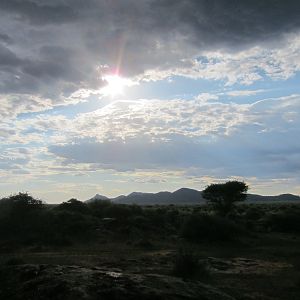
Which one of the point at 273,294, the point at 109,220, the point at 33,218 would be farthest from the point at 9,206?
the point at 273,294

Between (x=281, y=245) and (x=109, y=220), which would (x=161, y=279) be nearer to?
(x=281, y=245)

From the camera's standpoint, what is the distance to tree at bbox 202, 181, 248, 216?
54.3 m

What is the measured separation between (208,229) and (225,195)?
19793 mm

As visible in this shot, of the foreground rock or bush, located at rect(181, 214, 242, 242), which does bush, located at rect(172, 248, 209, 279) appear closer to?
the foreground rock

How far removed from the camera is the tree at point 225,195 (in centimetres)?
5434

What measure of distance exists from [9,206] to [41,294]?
32.1 m

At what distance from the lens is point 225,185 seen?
181ft

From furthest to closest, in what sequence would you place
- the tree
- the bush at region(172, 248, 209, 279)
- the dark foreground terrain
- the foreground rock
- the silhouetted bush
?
the tree
the silhouetted bush
the bush at region(172, 248, 209, 279)
the dark foreground terrain
the foreground rock

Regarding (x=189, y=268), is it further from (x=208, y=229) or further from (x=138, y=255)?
(x=208, y=229)

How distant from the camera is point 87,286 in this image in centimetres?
941

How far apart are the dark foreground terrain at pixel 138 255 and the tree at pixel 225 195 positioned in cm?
257

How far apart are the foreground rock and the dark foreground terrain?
21 mm

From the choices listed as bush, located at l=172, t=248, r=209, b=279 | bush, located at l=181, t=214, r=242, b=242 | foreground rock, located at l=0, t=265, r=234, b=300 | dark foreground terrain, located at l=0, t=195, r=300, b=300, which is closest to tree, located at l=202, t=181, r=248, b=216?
dark foreground terrain, located at l=0, t=195, r=300, b=300

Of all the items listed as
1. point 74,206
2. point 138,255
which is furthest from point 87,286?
point 74,206
